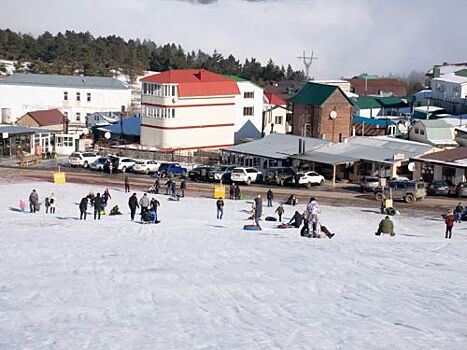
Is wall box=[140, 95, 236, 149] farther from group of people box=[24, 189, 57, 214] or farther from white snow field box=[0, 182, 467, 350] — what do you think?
white snow field box=[0, 182, 467, 350]

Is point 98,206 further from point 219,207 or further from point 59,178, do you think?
point 59,178

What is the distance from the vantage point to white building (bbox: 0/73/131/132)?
88.3 m

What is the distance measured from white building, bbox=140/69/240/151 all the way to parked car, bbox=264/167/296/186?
15516 millimetres

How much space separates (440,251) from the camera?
2617 cm

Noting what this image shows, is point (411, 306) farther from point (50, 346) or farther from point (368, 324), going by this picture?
point (50, 346)

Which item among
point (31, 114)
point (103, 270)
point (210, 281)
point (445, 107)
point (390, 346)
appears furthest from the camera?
point (445, 107)

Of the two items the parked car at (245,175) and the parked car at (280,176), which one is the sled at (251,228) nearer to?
the parked car at (280,176)

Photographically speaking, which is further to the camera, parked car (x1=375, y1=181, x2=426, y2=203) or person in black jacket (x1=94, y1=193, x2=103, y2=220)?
parked car (x1=375, y1=181, x2=426, y2=203)

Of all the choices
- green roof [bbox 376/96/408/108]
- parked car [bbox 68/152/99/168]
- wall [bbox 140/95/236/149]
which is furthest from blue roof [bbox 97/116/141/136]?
green roof [bbox 376/96/408/108]

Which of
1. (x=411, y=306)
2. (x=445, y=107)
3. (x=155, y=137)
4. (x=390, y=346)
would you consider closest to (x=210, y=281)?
(x=411, y=306)

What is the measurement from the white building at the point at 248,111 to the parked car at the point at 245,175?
866 inches

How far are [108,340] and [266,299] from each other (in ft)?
14.3

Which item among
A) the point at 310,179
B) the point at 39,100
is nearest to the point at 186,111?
the point at 310,179

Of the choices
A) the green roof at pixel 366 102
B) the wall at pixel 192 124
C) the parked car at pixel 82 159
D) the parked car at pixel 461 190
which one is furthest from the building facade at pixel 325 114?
the green roof at pixel 366 102
